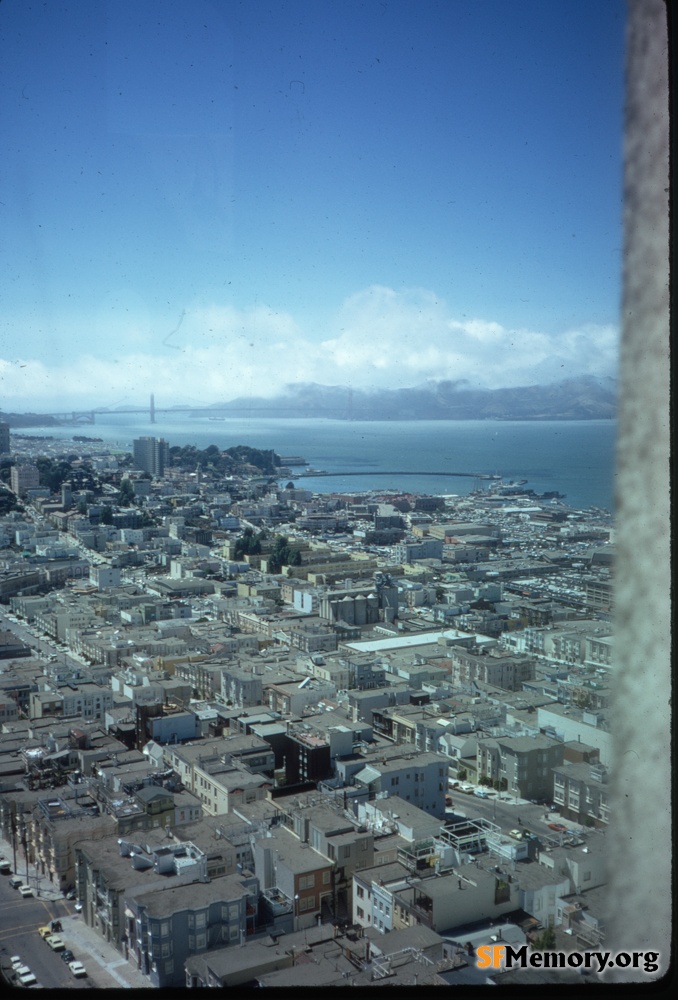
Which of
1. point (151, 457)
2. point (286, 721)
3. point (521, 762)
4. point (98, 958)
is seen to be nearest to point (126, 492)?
point (151, 457)

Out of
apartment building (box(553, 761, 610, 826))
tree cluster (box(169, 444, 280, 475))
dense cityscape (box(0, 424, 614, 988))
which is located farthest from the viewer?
tree cluster (box(169, 444, 280, 475))

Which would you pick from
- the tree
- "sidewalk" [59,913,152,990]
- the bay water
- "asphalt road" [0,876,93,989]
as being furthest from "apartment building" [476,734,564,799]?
the tree

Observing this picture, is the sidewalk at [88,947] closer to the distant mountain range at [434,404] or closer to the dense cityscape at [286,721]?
the dense cityscape at [286,721]

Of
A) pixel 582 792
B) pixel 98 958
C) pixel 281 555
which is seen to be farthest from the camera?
pixel 281 555

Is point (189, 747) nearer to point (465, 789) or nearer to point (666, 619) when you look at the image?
point (465, 789)

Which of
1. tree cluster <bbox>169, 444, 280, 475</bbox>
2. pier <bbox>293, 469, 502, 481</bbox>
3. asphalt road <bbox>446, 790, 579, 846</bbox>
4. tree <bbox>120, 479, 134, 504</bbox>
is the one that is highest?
tree cluster <bbox>169, 444, 280, 475</bbox>

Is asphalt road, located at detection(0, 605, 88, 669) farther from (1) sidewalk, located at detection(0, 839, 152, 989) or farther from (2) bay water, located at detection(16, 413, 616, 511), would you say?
(1) sidewalk, located at detection(0, 839, 152, 989)

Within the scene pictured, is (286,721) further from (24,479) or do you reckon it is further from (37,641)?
(24,479)
